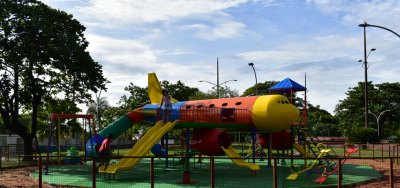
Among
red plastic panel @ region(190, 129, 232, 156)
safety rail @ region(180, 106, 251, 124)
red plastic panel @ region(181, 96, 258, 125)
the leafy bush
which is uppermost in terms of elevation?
red plastic panel @ region(181, 96, 258, 125)

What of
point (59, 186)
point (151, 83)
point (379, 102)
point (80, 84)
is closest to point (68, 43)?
point (80, 84)

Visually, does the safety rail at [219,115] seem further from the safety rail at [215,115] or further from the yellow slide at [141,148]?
the yellow slide at [141,148]

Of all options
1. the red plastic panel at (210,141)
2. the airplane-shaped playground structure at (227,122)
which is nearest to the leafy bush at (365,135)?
the airplane-shaped playground structure at (227,122)

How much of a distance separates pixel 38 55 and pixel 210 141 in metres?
14.7

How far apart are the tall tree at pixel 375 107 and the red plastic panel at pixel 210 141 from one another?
143 ft

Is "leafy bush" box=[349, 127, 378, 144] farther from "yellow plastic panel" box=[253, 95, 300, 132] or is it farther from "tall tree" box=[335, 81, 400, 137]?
"yellow plastic panel" box=[253, 95, 300, 132]

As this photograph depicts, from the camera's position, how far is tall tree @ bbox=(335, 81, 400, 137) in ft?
194

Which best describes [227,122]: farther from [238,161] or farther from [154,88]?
[154,88]

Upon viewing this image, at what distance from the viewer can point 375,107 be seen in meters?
59.7

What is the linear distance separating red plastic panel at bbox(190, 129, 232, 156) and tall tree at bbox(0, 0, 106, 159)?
11070 mm

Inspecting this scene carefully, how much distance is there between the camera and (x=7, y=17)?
89.0ft

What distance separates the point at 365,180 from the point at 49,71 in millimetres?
25172

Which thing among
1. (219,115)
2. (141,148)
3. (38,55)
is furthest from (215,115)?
(38,55)

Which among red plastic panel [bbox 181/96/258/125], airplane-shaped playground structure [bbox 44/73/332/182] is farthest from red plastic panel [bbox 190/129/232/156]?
red plastic panel [bbox 181/96/258/125]
